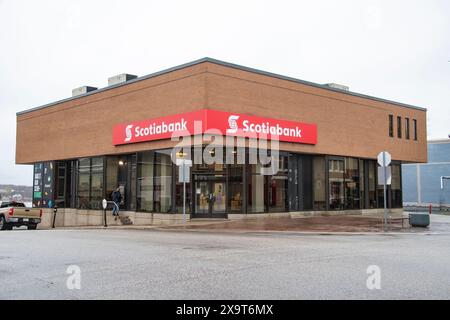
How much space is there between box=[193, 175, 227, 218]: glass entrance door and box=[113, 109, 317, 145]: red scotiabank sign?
3088 mm

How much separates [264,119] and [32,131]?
22.5 m

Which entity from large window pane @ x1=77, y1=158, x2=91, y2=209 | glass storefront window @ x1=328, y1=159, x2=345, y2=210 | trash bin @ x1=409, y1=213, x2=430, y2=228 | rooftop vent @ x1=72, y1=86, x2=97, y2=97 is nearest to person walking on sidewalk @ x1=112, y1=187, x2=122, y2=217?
large window pane @ x1=77, y1=158, x2=91, y2=209

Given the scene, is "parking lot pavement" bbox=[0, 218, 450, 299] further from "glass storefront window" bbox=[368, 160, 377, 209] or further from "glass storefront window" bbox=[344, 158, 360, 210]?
"glass storefront window" bbox=[368, 160, 377, 209]

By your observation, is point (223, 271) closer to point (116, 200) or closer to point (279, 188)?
point (279, 188)

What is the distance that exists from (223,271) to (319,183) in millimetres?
23270

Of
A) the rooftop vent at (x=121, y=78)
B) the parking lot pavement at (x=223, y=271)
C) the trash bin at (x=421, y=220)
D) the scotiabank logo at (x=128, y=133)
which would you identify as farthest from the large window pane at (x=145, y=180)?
the trash bin at (x=421, y=220)

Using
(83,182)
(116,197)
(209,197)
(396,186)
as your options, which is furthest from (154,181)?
(396,186)

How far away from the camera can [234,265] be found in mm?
9984

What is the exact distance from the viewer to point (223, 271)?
9219 millimetres

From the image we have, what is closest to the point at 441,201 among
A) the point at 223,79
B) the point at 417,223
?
the point at 417,223

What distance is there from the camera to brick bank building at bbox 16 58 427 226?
25.9m

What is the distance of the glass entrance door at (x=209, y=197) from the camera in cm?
2658

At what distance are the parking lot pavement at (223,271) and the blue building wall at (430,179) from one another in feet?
145
